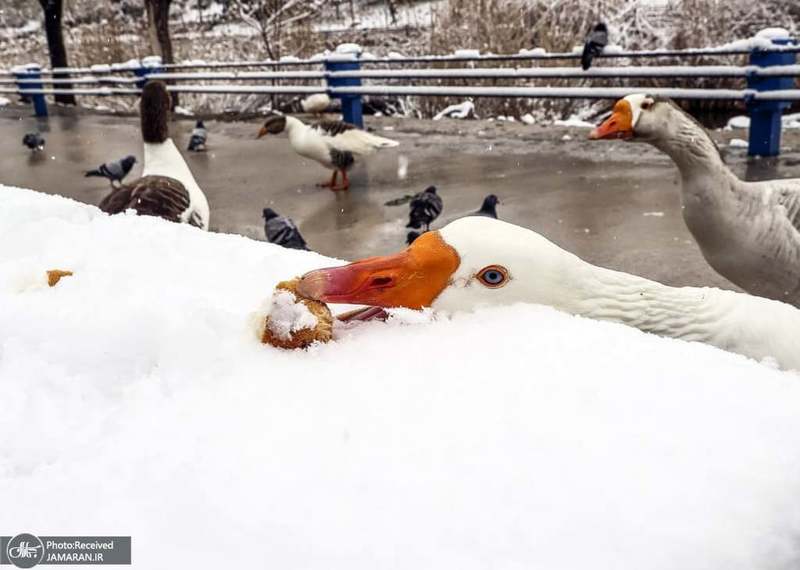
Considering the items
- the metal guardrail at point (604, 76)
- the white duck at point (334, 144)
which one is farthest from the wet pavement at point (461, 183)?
the metal guardrail at point (604, 76)

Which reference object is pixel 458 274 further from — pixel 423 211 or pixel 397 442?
pixel 423 211

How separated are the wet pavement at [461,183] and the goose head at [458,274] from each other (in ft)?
9.83

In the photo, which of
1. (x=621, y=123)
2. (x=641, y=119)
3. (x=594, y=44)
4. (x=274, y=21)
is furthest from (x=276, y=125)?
(x=274, y=21)

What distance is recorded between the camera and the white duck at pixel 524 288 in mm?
1469

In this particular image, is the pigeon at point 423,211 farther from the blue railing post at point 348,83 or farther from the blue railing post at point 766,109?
the blue railing post at point 348,83

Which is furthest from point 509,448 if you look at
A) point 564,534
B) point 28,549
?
point 28,549

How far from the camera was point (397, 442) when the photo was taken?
3.38 ft

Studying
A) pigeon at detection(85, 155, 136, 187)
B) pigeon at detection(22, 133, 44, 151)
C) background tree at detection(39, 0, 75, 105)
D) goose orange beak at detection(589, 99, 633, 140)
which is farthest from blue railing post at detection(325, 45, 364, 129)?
background tree at detection(39, 0, 75, 105)

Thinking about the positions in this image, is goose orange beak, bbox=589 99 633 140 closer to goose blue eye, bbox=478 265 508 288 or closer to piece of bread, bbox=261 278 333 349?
goose blue eye, bbox=478 265 508 288

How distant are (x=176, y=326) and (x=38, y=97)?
19.0 m

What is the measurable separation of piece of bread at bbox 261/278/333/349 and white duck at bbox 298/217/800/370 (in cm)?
7

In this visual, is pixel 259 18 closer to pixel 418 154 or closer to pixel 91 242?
pixel 418 154

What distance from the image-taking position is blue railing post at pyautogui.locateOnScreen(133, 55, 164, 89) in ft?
50.1

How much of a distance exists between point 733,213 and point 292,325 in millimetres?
2670
